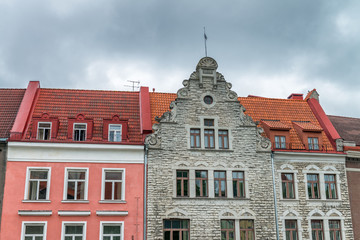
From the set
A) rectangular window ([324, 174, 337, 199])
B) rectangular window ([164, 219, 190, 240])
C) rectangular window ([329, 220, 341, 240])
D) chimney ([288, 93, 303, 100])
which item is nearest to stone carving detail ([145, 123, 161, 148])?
rectangular window ([164, 219, 190, 240])

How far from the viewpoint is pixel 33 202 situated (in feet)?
88.1

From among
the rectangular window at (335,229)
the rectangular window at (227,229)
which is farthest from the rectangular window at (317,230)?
the rectangular window at (227,229)

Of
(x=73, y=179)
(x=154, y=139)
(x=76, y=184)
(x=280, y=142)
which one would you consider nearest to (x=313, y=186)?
(x=280, y=142)

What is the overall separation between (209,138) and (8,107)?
44.4 ft

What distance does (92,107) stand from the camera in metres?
32.2

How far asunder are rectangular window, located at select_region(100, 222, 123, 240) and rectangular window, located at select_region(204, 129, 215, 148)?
746 cm

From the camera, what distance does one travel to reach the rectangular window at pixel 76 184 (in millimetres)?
27575

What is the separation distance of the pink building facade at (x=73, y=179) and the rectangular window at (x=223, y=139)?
5032mm

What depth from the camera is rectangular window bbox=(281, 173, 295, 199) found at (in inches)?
1182

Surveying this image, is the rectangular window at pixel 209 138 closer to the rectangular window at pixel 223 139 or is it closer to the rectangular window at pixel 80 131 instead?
the rectangular window at pixel 223 139

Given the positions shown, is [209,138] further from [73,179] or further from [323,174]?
[73,179]

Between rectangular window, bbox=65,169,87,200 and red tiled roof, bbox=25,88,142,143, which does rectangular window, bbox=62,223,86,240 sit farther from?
red tiled roof, bbox=25,88,142,143

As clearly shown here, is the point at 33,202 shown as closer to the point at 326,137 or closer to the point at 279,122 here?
the point at 279,122

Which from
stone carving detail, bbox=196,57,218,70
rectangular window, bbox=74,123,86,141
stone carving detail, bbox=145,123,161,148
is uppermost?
stone carving detail, bbox=196,57,218,70
